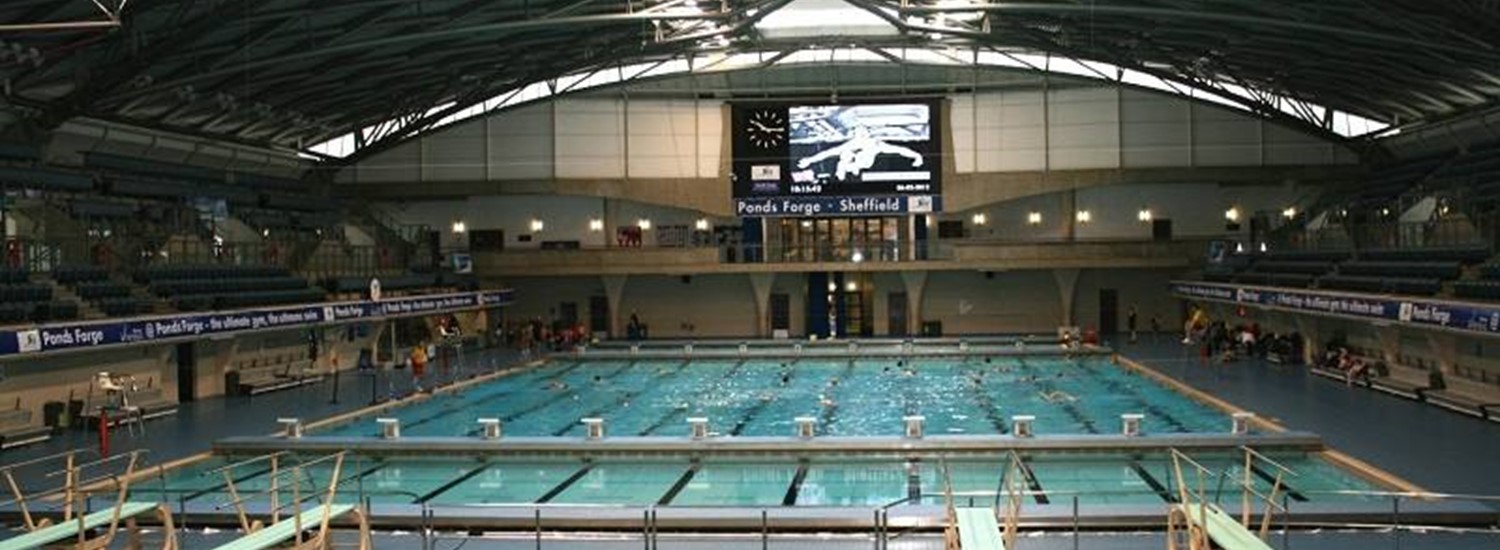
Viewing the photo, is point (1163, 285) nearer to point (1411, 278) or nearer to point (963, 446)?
point (1411, 278)

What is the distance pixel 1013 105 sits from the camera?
44.4 metres

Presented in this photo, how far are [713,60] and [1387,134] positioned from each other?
79.4 ft

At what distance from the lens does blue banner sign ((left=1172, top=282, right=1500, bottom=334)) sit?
19031 millimetres

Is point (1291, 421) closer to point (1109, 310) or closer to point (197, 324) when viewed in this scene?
point (197, 324)

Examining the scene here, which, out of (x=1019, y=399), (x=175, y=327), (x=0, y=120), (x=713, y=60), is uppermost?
(x=713, y=60)

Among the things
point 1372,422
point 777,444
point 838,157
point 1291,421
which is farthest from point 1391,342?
point 838,157

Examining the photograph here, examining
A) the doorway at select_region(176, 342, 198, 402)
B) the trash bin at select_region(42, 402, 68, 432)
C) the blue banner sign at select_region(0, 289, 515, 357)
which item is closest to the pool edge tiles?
the blue banner sign at select_region(0, 289, 515, 357)

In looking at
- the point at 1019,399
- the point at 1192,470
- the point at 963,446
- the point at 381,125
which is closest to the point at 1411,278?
the point at 1019,399

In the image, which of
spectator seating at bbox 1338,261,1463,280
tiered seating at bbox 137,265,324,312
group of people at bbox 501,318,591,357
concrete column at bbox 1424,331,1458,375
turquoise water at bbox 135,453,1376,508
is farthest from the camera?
group of people at bbox 501,318,591,357

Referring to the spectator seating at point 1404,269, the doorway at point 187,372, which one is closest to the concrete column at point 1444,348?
the spectator seating at point 1404,269

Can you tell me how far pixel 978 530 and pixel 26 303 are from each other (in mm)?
20128

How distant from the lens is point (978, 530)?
796 cm

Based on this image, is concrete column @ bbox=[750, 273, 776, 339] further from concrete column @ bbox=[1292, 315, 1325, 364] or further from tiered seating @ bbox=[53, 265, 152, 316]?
tiered seating @ bbox=[53, 265, 152, 316]

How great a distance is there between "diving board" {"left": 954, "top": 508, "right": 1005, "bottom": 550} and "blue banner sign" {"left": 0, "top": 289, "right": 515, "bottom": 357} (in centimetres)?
1697
